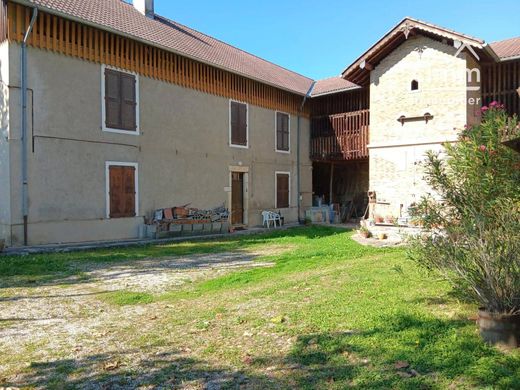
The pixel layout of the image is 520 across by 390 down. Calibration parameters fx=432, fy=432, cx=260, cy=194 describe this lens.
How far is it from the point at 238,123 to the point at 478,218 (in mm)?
13594

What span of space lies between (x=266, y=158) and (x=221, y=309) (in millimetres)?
13261

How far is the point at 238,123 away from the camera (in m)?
17.0

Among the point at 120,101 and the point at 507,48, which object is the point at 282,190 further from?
the point at 507,48

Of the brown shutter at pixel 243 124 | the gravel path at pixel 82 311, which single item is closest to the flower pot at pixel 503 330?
the gravel path at pixel 82 311

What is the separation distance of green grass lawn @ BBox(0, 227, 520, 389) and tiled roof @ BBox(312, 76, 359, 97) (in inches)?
487

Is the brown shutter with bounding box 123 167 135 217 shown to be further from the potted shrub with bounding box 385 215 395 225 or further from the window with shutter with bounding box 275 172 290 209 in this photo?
the potted shrub with bounding box 385 215 395 225

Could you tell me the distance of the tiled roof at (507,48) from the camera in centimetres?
1341

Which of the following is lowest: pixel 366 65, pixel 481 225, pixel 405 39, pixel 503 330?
pixel 503 330

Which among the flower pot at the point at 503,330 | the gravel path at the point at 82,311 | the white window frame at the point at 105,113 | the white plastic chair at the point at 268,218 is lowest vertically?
the gravel path at the point at 82,311

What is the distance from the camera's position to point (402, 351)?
369 cm

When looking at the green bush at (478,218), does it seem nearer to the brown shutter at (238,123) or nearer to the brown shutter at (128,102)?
the brown shutter at (128,102)

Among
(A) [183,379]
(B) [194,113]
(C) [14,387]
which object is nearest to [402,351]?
(A) [183,379]

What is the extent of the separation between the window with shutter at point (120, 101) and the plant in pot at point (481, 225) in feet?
32.4

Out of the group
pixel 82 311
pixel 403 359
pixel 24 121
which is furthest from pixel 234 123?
pixel 403 359
